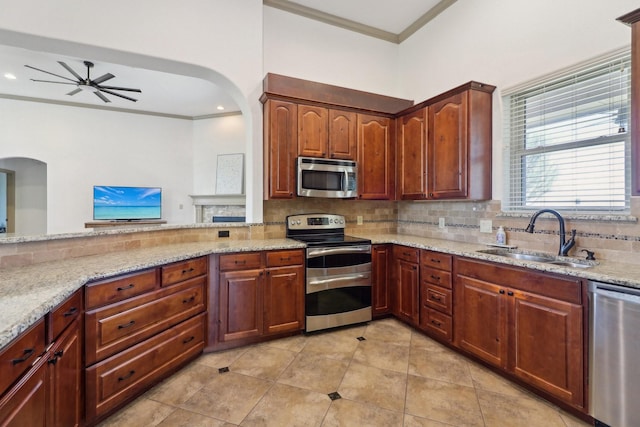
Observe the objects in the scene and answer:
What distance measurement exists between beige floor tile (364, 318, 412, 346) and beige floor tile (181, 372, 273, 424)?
A: 117cm

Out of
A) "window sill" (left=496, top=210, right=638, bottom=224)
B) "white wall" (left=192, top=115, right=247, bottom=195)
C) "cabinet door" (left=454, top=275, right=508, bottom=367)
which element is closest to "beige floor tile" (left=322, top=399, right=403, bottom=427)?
"cabinet door" (left=454, top=275, right=508, bottom=367)

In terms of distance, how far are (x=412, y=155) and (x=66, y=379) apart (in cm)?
331

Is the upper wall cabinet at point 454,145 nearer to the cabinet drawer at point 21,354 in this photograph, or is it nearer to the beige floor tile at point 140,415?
the beige floor tile at point 140,415

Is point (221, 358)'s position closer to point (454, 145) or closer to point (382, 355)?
point (382, 355)

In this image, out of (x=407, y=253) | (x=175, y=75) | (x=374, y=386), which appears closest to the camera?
(x=374, y=386)

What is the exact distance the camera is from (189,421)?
1751 mm

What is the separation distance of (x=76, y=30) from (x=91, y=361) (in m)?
2.57

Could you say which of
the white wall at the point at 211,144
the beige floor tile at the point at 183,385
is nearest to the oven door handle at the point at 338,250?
the beige floor tile at the point at 183,385

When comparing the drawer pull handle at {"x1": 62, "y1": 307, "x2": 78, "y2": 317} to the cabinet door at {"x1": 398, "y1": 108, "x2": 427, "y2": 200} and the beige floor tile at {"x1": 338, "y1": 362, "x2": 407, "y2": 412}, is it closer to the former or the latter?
the beige floor tile at {"x1": 338, "y1": 362, "x2": 407, "y2": 412}

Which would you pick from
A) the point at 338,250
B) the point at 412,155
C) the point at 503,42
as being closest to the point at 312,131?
the point at 412,155

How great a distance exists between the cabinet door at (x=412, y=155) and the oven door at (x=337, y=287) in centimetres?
88

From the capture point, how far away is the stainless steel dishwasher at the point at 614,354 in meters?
1.51

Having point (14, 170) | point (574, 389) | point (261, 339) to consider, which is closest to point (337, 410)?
point (261, 339)

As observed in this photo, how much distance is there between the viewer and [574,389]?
1.73m
